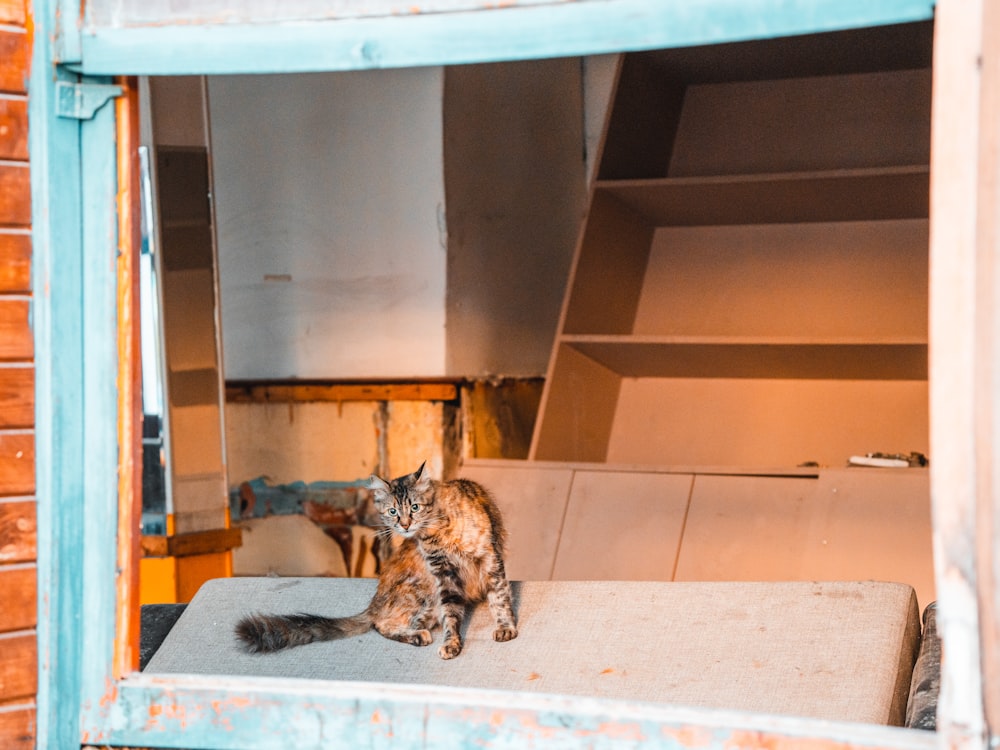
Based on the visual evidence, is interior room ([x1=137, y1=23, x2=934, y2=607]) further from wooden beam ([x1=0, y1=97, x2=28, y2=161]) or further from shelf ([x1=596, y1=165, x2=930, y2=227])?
wooden beam ([x1=0, y1=97, x2=28, y2=161])

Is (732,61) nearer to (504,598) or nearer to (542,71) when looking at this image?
(542,71)

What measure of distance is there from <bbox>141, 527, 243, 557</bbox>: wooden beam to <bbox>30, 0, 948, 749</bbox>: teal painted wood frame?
1.84 meters

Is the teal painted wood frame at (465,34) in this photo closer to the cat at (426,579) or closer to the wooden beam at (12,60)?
the wooden beam at (12,60)

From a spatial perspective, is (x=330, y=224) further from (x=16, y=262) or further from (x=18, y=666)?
(x=18, y=666)

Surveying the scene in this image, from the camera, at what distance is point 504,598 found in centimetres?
216

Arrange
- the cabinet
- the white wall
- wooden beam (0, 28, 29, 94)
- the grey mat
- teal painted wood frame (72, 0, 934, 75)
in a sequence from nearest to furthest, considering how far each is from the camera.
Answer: teal painted wood frame (72, 0, 934, 75) → wooden beam (0, 28, 29, 94) → the grey mat → the cabinet → the white wall

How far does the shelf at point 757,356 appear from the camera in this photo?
326cm

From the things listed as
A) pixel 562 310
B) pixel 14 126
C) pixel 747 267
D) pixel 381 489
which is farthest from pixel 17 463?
pixel 747 267

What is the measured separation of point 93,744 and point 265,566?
2.74 meters

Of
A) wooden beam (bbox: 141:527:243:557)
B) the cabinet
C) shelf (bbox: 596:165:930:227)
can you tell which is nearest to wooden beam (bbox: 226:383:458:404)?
the cabinet

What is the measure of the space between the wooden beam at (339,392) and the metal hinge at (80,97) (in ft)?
8.30

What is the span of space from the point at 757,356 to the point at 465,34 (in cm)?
238

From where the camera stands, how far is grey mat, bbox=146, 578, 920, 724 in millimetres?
1823

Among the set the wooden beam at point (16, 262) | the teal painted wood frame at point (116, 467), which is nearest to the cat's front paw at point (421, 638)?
the teal painted wood frame at point (116, 467)
